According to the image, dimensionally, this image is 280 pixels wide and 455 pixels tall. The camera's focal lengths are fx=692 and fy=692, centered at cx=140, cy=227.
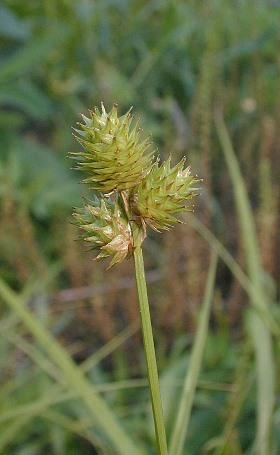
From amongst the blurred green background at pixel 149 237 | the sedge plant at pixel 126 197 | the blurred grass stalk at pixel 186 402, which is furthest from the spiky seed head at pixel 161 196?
the blurred green background at pixel 149 237

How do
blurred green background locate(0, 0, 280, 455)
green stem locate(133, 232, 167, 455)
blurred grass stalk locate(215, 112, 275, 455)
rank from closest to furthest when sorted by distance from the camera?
green stem locate(133, 232, 167, 455)
blurred grass stalk locate(215, 112, 275, 455)
blurred green background locate(0, 0, 280, 455)

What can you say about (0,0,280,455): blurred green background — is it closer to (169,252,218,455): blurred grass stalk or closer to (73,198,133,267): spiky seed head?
(169,252,218,455): blurred grass stalk

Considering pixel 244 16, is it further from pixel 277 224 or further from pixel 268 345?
pixel 268 345

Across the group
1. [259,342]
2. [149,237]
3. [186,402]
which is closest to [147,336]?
[186,402]

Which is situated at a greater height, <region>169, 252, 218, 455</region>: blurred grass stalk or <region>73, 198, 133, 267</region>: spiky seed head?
<region>73, 198, 133, 267</region>: spiky seed head

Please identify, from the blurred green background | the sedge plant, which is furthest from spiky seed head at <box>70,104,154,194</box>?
the blurred green background

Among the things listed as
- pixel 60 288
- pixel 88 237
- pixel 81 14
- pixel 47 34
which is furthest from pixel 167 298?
pixel 88 237

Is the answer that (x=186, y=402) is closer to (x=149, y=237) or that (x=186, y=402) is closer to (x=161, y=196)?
(x=161, y=196)
